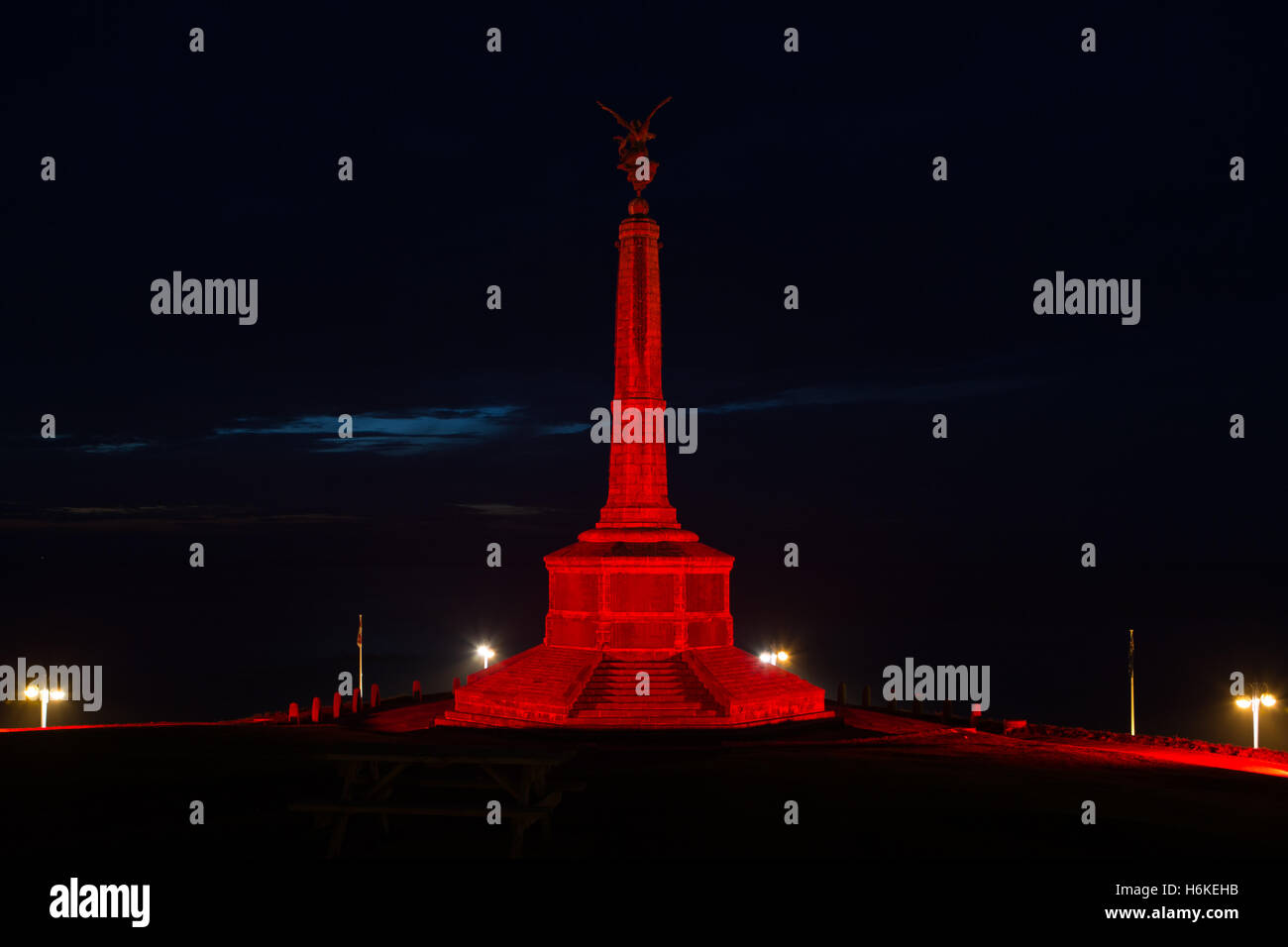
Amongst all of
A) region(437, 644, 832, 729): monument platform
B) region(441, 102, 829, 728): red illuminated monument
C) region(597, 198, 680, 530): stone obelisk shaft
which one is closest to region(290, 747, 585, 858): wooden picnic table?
region(437, 644, 832, 729): monument platform

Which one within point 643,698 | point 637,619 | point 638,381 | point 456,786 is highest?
point 638,381

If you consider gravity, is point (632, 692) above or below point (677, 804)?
above

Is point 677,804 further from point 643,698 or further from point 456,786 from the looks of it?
point 643,698

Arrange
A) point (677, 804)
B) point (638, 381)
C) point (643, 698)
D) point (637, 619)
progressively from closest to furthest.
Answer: point (677, 804) → point (643, 698) → point (637, 619) → point (638, 381)

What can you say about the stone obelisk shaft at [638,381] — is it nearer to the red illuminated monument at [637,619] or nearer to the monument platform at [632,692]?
the red illuminated monument at [637,619]

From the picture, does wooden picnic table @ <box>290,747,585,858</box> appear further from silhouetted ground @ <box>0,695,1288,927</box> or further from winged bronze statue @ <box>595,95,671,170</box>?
winged bronze statue @ <box>595,95,671,170</box>

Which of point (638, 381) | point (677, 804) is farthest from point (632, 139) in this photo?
point (677, 804)
